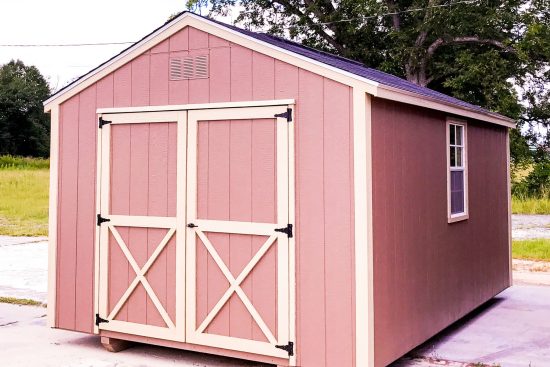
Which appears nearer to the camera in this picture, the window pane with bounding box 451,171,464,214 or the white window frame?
the white window frame

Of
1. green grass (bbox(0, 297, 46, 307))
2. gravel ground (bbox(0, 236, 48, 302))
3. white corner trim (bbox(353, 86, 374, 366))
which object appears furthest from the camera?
gravel ground (bbox(0, 236, 48, 302))

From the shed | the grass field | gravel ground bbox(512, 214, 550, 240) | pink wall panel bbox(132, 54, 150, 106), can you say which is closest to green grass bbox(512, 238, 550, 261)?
gravel ground bbox(512, 214, 550, 240)

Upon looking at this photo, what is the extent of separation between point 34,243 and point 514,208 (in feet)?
50.7

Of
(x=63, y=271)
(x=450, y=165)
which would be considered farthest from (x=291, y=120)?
(x=63, y=271)

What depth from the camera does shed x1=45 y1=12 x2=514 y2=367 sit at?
508cm

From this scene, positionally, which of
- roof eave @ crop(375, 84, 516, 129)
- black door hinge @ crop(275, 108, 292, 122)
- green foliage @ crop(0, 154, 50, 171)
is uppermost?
green foliage @ crop(0, 154, 50, 171)

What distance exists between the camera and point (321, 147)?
5176 millimetres

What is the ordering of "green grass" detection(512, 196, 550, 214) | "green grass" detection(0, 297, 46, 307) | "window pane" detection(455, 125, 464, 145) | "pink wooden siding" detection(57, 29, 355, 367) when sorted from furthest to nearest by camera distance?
1. "green grass" detection(512, 196, 550, 214)
2. "green grass" detection(0, 297, 46, 307)
3. "window pane" detection(455, 125, 464, 145)
4. "pink wooden siding" detection(57, 29, 355, 367)

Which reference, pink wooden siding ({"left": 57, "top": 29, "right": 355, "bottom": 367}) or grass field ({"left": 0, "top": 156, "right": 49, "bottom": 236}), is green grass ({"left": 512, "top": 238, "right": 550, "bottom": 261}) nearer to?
pink wooden siding ({"left": 57, "top": 29, "right": 355, "bottom": 367})

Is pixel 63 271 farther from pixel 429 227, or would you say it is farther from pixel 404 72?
pixel 404 72

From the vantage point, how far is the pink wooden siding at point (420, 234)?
17.2ft

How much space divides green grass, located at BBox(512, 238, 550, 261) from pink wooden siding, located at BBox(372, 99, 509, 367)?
189 inches

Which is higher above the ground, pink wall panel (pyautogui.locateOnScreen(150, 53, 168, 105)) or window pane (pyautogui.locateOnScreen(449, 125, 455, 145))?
pink wall panel (pyautogui.locateOnScreen(150, 53, 168, 105))

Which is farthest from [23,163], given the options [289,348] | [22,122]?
[289,348]
